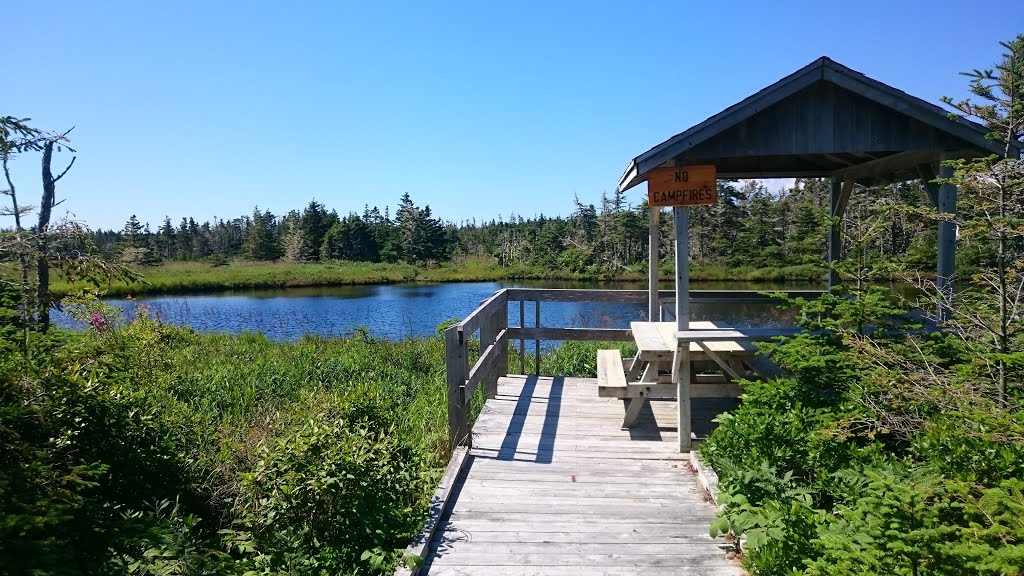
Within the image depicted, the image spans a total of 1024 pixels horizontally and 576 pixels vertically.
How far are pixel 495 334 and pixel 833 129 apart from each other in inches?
168

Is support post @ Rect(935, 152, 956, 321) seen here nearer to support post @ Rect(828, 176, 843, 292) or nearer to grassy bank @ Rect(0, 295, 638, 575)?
support post @ Rect(828, 176, 843, 292)

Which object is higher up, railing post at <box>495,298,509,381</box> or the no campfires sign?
the no campfires sign

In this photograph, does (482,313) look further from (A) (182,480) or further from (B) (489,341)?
(A) (182,480)

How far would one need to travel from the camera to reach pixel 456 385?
5082 mm

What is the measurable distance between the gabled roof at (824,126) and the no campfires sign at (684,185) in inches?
4.1

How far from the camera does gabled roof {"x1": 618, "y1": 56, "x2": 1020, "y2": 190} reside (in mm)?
5133

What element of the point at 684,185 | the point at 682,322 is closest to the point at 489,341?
the point at 682,322

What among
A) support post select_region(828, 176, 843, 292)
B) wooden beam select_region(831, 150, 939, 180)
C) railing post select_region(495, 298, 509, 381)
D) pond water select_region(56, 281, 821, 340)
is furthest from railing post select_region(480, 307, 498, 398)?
wooden beam select_region(831, 150, 939, 180)

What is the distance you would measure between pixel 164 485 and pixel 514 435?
117 inches

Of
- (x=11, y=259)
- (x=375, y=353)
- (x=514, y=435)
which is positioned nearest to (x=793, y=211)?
(x=375, y=353)

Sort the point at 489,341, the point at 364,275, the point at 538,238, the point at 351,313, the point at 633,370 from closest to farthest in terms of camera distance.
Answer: the point at 633,370, the point at 489,341, the point at 351,313, the point at 364,275, the point at 538,238

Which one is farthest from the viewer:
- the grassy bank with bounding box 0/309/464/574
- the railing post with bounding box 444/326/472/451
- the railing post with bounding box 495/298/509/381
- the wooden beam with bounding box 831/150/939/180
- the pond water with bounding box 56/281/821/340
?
the pond water with bounding box 56/281/821/340

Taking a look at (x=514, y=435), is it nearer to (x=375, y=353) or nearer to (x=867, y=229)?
(x=867, y=229)

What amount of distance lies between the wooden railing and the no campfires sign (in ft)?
6.88
